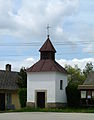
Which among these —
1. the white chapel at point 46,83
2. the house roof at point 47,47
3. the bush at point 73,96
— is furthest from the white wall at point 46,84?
the house roof at point 47,47

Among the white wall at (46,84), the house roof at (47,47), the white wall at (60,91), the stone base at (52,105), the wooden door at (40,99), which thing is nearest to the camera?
A: the stone base at (52,105)

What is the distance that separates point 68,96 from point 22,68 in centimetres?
832

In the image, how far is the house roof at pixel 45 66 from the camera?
48.3 meters

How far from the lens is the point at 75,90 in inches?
1954

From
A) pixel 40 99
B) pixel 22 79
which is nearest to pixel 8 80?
pixel 22 79

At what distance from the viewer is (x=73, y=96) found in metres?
50.0

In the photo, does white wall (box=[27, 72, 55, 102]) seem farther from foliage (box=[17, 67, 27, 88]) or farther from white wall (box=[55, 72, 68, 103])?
foliage (box=[17, 67, 27, 88])

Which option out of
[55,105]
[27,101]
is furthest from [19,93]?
[55,105]

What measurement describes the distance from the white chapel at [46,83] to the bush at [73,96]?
0.66 meters

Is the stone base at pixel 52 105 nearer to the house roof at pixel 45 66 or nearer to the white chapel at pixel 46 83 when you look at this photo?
the white chapel at pixel 46 83

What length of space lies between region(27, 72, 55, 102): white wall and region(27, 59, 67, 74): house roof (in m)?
0.51

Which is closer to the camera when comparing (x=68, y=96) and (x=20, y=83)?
(x=68, y=96)

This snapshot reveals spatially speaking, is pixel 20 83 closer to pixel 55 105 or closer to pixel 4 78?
pixel 4 78

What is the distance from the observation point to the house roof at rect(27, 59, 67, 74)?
4831 centimetres
